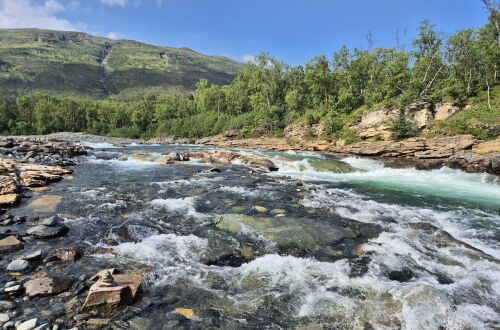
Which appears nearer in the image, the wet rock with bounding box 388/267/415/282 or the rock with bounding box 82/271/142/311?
the rock with bounding box 82/271/142/311

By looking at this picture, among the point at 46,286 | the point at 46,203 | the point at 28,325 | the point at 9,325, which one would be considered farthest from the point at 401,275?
the point at 46,203

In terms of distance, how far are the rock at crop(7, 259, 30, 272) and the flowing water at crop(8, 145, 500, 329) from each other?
1575mm

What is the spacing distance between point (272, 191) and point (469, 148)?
92.1ft

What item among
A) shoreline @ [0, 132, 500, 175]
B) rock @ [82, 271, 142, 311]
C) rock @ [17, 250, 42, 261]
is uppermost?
shoreline @ [0, 132, 500, 175]

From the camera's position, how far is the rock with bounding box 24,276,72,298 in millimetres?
7109

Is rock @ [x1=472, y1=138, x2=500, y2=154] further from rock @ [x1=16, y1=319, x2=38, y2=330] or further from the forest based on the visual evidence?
rock @ [x1=16, y1=319, x2=38, y2=330]

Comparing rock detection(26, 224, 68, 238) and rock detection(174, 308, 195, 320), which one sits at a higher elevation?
rock detection(26, 224, 68, 238)

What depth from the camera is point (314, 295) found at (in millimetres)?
7668

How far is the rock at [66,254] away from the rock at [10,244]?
136 centimetres

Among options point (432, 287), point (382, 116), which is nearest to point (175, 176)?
point (432, 287)

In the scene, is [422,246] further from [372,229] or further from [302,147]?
[302,147]

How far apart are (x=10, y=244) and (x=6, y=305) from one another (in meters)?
3.83

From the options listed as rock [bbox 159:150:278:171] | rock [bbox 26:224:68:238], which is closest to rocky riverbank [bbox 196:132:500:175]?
rock [bbox 159:150:278:171]

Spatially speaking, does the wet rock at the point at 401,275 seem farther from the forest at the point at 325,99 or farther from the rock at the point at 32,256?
the forest at the point at 325,99
